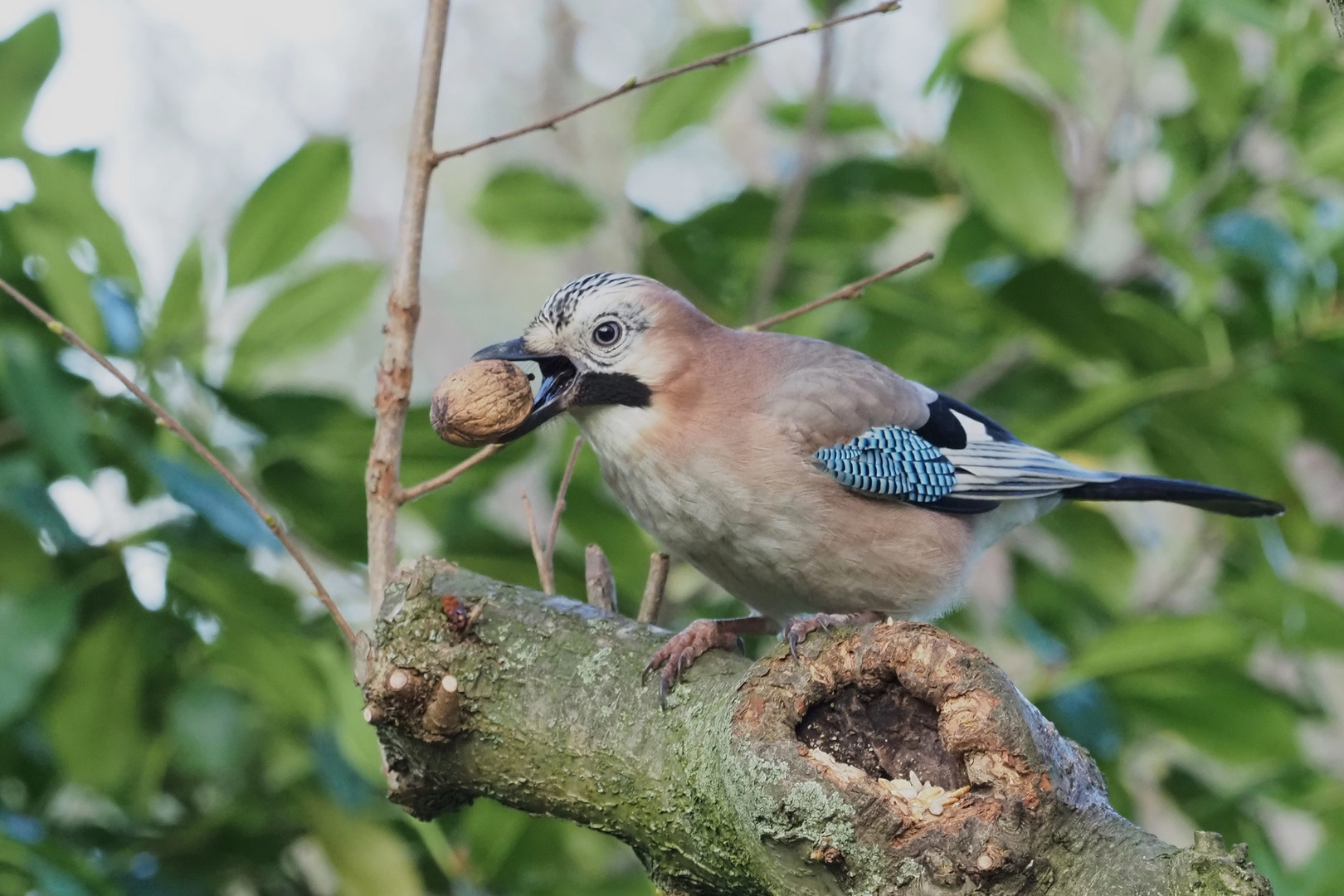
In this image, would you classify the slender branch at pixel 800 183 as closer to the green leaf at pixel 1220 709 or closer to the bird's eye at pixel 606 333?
the bird's eye at pixel 606 333

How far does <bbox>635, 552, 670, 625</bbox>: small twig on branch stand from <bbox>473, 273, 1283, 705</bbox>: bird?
14 centimetres

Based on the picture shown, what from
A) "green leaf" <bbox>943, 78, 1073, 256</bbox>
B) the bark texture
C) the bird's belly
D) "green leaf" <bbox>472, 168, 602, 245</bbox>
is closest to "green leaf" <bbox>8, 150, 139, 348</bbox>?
"green leaf" <bbox>472, 168, 602, 245</bbox>

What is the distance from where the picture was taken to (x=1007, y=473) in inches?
84.6

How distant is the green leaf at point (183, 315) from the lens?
2.36 metres

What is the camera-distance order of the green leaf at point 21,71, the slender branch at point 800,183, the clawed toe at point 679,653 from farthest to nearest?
the slender branch at point 800,183
the green leaf at point 21,71
the clawed toe at point 679,653

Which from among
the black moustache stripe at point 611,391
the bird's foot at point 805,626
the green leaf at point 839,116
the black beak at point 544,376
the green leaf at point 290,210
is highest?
the green leaf at point 290,210

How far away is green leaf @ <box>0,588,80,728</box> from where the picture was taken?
1978 mm

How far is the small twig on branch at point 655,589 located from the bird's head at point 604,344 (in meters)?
0.29

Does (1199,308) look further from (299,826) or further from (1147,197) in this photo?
(299,826)

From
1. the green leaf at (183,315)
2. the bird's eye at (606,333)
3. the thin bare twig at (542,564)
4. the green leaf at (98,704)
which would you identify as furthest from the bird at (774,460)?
the green leaf at (98,704)

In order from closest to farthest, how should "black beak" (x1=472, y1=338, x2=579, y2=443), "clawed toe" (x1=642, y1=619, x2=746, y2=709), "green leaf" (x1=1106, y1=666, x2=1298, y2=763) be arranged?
"clawed toe" (x1=642, y1=619, x2=746, y2=709), "black beak" (x1=472, y1=338, x2=579, y2=443), "green leaf" (x1=1106, y1=666, x2=1298, y2=763)

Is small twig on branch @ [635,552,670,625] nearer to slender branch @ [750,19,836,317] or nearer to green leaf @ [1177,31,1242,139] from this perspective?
slender branch @ [750,19,836,317]

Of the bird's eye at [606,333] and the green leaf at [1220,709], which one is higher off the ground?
the bird's eye at [606,333]

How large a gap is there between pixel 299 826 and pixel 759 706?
4.81ft
